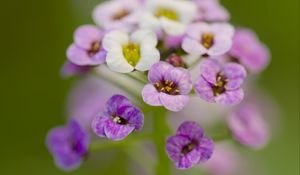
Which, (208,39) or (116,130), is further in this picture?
(208,39)

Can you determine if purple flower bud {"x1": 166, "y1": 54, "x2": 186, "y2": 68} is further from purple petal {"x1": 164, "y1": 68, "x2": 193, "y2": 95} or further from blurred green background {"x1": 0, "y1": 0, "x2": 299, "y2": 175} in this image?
blurred green background {"x1": 0, "y1": 0, "x2": 299, "y2": 175}

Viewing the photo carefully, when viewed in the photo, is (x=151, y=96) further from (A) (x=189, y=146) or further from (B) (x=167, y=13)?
(B) (x=167, y=13)

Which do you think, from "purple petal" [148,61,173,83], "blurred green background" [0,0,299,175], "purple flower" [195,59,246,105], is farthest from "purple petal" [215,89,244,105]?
Result: "blurred green background" [0,0,299,175]

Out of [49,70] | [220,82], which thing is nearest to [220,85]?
[220,82]

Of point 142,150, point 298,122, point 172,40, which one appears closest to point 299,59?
point 298,122

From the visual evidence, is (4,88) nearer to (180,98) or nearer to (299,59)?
(299,59)

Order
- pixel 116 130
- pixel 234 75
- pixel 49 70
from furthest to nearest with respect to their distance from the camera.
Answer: pixel 49 70
pixel 234 75
pixel 116 130

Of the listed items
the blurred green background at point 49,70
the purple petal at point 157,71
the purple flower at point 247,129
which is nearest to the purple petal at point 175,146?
the purple petal at point 157,71
